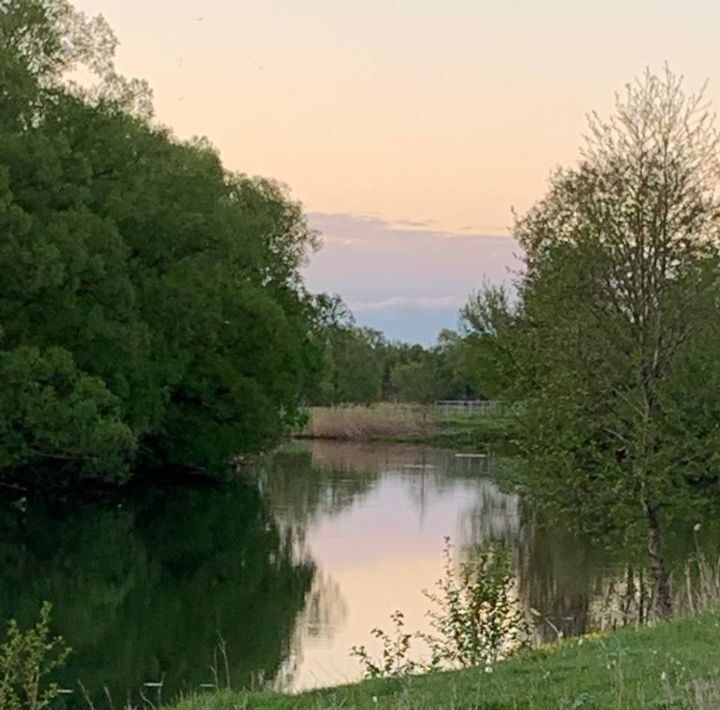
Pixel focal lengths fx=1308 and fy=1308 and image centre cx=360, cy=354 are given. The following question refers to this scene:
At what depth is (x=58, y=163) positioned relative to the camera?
3048cm

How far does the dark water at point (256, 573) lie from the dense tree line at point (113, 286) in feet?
7.85

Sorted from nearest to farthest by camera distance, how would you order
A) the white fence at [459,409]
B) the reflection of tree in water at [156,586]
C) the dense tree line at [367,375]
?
the reflection of tree in water at [156,586] → the white fence at [459,409] → the dense tree line at [367,375]

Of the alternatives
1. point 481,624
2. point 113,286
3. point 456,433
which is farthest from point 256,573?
point 456,433

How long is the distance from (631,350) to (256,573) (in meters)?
11.0

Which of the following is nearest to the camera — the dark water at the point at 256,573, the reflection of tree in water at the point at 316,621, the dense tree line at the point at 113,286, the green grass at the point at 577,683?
the green grass at the point at 577,683

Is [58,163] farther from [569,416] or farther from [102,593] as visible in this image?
[569,416]

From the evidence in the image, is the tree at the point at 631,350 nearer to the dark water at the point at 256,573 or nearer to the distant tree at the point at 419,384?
the dark water at the point at 256,573

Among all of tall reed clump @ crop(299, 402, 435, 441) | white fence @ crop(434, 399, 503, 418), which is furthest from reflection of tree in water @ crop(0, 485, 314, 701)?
white fence @ crop(434, 399, 503, 418)

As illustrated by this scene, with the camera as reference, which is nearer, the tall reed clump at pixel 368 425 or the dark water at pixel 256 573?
the dark water at pixel 256 573

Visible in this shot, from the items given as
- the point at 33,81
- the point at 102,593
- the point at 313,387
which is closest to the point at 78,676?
the point at 102,593

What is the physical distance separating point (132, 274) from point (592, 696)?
29.8m

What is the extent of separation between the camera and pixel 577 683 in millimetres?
7730

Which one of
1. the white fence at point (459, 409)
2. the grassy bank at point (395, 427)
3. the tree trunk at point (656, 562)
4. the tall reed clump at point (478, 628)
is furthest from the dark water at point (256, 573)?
the white fence at point (459, 409)

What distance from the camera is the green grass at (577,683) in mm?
6480
